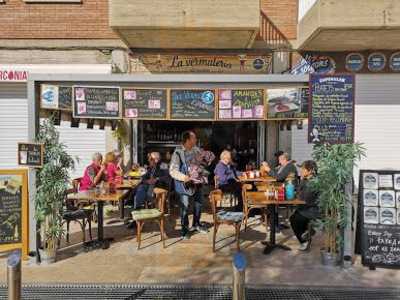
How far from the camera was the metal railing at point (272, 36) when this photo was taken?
12.0 m

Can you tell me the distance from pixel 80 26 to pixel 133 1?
9.52 feet

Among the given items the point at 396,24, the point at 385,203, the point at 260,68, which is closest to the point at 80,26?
the point at 260,68

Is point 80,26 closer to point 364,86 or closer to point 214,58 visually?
point 214,58

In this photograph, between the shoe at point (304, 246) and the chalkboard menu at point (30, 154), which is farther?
the shoe at point (304, 246)

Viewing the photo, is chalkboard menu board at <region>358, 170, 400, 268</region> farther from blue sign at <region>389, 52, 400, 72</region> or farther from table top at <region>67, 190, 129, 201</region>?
blue sign at <region>389, 52, 400, 72</region>

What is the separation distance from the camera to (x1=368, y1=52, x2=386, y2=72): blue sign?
38.8 feet

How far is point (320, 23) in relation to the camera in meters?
9.34

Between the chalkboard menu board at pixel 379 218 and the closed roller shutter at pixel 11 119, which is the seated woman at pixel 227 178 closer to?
the chalkboard menu board at pixel 379 218

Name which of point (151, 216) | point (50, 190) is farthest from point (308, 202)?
point (50, 190)

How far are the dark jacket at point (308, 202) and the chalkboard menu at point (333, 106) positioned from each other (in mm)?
932

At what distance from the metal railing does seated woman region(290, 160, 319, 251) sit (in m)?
6.11

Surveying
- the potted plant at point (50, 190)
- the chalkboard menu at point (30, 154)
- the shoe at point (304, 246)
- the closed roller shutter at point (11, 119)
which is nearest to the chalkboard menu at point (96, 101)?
the potted plant at point (50, 190)

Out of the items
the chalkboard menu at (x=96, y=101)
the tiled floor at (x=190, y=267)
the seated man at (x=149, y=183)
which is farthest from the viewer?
the seated man at (x=149, y=183)

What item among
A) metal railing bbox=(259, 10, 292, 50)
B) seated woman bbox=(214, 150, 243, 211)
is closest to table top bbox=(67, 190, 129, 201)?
seated woman bbox=(214, 150, 243, 211)
